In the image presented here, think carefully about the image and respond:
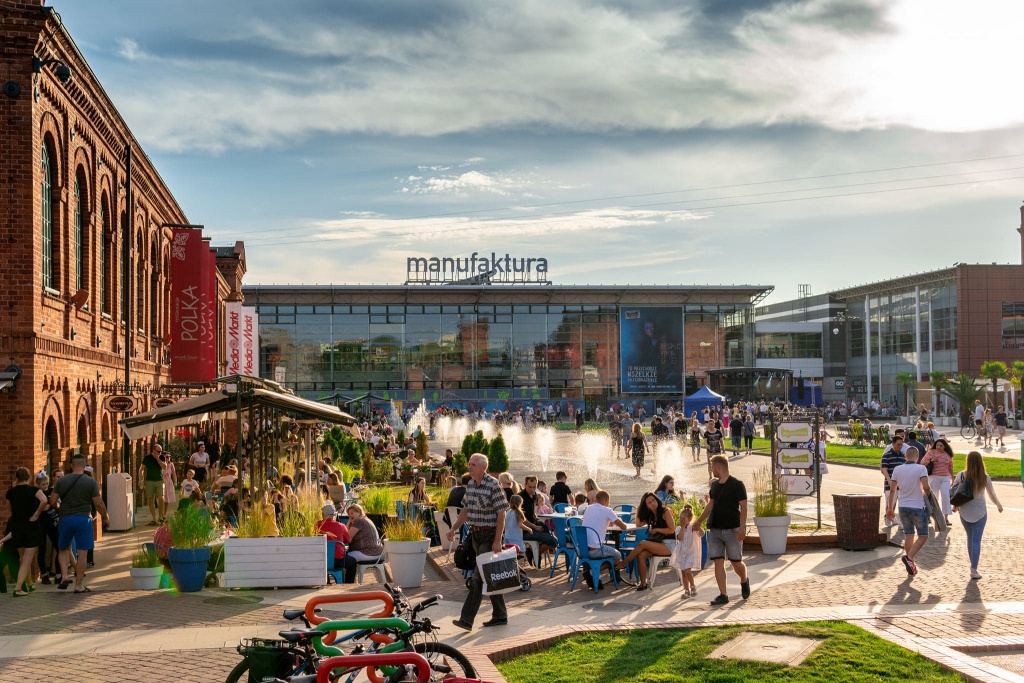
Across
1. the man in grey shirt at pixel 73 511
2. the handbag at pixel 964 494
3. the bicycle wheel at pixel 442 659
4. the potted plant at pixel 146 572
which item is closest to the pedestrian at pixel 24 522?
the man in grey shirt at pixel 73 511

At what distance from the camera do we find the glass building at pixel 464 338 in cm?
8625

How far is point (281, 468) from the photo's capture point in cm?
2452

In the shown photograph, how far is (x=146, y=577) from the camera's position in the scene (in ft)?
42.4

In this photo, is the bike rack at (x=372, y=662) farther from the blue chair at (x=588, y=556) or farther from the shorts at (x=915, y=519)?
the shorts at (x=915, y=519)

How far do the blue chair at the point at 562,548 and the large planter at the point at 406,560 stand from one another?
82.9 inches

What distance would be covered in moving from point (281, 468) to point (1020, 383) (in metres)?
50.8

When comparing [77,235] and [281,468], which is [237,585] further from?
[281,468]

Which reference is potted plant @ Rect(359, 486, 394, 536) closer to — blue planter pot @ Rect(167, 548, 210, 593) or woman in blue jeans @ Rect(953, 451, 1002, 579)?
blue planter pot @ Rect(167, 548, 210, 593)

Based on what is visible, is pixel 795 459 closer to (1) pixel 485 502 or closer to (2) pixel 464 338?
(1) pixel 485 502

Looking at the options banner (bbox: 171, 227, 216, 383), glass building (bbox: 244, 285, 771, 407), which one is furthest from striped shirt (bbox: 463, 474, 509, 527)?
glass building (bbox: 244, 285, 771, 407)

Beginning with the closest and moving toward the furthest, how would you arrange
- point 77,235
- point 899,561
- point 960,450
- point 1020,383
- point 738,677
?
point 738,677 → point 899,561 → point 77,235 → point 960,450 → point 1020,383

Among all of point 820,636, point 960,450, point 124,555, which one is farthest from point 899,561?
point 960,450

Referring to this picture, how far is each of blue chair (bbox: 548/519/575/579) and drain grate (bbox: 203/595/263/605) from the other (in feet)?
13.6

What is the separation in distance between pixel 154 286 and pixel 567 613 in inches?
834
